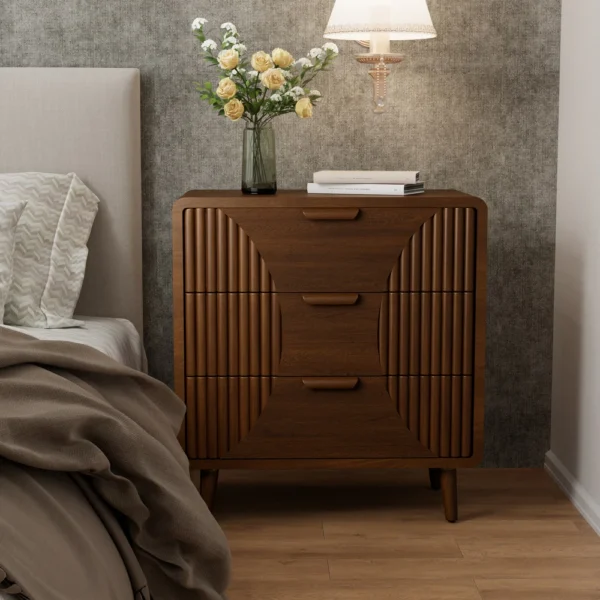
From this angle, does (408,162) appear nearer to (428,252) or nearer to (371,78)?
(371,78)

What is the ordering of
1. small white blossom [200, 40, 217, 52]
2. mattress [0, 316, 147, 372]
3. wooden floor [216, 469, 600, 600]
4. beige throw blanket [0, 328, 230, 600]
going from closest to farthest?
1. beige throw blanket [0, 328, 230, 600]
2. wooden floor [216, 469, 600, 600]
3. mattress [0, 316, 147, 372]
4. small white blossom [200, 40, 217, 52]

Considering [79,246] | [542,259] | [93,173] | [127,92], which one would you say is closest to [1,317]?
[79,246]

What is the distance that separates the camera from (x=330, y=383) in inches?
101

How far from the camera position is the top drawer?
2.51m

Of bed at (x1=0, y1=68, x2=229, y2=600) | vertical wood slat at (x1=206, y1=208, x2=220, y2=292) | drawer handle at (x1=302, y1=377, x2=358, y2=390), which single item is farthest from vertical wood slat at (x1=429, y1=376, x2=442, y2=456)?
bed at (x1=0, y1=68, x2=229, y2=600)

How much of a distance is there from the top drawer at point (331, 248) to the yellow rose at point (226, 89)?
1.01 feet

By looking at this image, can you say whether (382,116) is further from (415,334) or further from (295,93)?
(415,334)

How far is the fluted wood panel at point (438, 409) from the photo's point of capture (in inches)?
102

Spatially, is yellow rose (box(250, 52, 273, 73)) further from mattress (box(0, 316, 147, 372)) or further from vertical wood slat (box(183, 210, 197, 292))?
mattress (box(0, 316, 147, 372))

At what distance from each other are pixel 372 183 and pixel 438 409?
2.02ft

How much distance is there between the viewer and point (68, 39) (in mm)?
2912

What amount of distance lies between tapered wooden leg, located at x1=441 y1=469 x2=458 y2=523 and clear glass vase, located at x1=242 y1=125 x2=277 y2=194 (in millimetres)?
885

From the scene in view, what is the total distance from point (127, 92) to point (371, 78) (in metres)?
0.72

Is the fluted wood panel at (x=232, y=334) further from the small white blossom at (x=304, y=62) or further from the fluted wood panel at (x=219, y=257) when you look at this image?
the small white blossom at (x=304, y=62)
